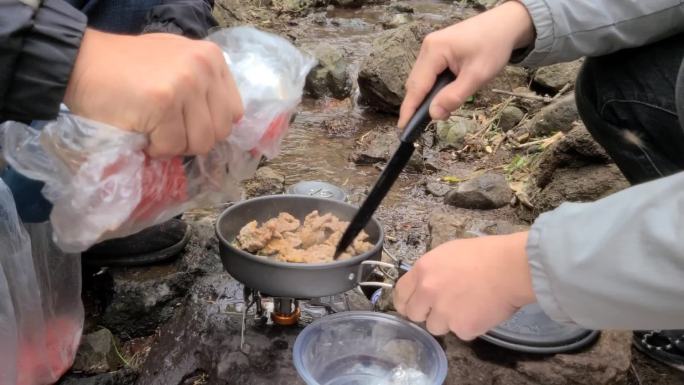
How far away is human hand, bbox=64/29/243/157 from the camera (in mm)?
1392

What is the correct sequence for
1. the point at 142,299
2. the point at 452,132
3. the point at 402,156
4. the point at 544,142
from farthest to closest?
the point at 452,132 → the point at 544,142 → the point at 142,299 → the point at 402,156

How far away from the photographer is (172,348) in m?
2.33

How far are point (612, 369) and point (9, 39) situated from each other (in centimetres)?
206

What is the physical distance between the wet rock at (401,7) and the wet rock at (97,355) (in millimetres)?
8653

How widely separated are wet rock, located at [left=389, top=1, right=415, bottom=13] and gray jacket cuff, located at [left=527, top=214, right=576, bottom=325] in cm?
926

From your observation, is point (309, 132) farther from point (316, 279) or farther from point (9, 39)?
point (9, 39)

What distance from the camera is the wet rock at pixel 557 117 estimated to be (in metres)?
4.55

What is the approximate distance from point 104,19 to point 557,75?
4.24m

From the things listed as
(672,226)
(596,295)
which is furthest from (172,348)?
(672,226)

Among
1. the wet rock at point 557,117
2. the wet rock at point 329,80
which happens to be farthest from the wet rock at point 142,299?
the wet rock at point 329,80

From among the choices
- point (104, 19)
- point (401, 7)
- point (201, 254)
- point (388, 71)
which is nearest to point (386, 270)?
point (201, 254)

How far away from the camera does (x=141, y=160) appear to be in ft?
5.05

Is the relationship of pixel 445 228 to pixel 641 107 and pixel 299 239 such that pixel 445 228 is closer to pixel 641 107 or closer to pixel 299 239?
pixel 299 239

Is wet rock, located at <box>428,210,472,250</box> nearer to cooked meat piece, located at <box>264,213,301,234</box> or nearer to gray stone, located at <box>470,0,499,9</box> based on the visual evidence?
cooked meat piece, located at <box>264,213,301,234</box>
